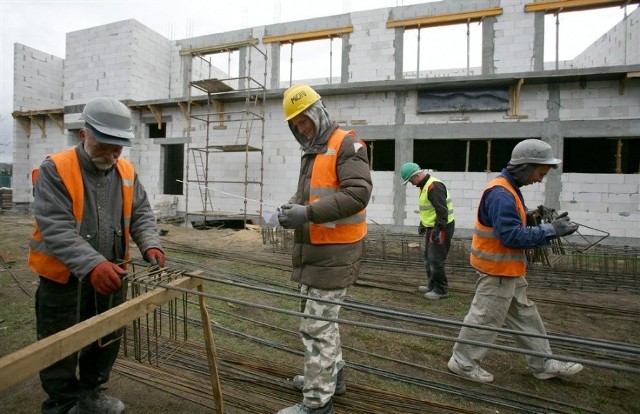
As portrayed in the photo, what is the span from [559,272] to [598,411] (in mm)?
4766

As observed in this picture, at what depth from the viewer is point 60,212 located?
2053 mm

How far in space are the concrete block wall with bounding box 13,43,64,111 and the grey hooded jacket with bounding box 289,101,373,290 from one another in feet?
66.6

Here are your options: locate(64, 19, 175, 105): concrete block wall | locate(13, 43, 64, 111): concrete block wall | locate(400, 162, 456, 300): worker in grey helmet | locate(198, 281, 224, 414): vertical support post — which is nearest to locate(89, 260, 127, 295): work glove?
locate(198, 281, 224, 414): vertical support post

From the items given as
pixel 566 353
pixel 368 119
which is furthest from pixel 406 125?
pixel 566 353

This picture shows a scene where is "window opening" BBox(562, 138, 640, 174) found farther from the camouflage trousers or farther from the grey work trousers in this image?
the camouflage trousers

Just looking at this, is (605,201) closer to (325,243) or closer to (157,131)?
(325,243)

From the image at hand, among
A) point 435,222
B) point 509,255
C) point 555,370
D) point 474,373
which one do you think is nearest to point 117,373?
point 474,373

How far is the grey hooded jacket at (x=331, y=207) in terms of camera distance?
2186 millimetres

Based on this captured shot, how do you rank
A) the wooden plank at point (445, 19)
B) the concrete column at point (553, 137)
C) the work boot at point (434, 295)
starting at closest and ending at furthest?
the work boot at point (434, 295) < the concrete column at point (553, 137) < the wooden plank at point (445, 19)

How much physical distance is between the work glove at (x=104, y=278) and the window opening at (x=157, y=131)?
1399 cm

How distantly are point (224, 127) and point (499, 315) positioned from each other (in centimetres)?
1203

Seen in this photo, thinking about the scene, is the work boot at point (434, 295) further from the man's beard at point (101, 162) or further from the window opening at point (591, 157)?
the window opening at point (591, 157)

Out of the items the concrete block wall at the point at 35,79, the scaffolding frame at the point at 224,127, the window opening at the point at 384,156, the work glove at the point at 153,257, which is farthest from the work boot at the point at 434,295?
the concrete block wall at the point at 35,79

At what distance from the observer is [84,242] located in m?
2.03
